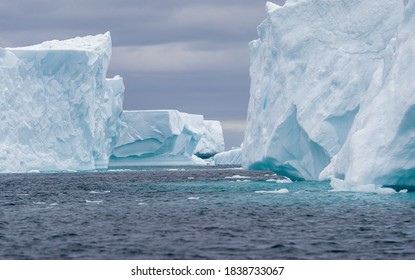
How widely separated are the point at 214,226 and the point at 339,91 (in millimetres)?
16462

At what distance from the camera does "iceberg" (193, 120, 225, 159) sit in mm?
111500

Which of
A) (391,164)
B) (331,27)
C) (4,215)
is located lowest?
(4,215)

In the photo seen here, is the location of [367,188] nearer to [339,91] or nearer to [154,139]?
[339,91]

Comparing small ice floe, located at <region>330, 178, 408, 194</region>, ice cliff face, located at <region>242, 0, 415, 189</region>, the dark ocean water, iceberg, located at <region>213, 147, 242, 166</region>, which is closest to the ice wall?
iceberg, located at <region>213, 147, 242, 166</region>

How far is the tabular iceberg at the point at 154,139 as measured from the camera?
267 feet

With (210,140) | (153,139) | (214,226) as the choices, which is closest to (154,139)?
(153,139)

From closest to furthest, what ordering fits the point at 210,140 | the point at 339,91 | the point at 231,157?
the point at 339,91
the point at 231,157
the point at 210,140

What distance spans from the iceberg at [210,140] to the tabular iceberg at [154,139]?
17507 millimetres

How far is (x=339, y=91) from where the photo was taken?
35.8 meters

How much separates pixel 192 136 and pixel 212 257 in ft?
243

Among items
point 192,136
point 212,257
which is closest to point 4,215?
point 212,257

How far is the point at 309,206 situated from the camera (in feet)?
86.0

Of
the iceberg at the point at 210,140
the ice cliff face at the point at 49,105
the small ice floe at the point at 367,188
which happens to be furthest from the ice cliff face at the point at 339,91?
the iceberg at the point at 210,140

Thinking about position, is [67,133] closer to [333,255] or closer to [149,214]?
[149,214]
